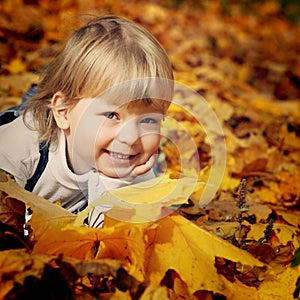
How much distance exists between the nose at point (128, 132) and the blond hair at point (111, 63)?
83 millimetres

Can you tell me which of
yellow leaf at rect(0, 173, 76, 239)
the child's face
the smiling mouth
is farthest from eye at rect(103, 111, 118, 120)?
yellow leaf at rect(0, 173, 76, 239)

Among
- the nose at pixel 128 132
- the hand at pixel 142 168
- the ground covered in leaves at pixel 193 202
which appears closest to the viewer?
the ground covered in leaves at pixel 193 202

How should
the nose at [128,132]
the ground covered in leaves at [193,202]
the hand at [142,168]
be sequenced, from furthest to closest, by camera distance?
the hand at [142,168] → the nose at [128,132] → the ground covered in leaves at [193,202]

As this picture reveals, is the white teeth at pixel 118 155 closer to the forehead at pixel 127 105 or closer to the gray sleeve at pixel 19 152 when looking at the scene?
the forehead at pixel 127 105

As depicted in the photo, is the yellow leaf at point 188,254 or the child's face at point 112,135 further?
the child's face at point 112,135

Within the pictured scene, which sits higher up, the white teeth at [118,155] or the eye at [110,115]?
the eye at [110,115]

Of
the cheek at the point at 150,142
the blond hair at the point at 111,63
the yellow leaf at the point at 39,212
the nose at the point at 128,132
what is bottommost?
the yellow leaf at the point at 39,212

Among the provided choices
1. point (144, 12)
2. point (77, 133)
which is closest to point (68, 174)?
point (77, 133)

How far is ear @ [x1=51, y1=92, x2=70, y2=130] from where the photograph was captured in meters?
1.98

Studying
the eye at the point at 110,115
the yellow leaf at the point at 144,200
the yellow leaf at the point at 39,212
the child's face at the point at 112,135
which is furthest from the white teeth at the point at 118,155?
the yellow leaf at the point at 39,212

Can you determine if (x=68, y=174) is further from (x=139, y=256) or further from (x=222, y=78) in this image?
(x=222, y=78)

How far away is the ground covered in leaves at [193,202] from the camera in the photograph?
146cm

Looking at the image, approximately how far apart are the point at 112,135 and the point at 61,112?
252mm

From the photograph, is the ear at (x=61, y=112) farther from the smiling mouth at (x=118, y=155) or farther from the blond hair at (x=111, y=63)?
the smiling mouth at (x=118, y=155)
